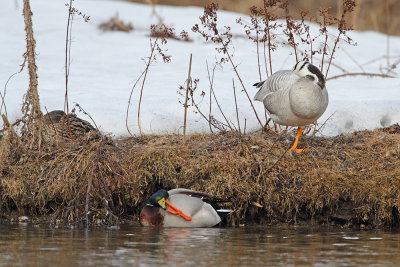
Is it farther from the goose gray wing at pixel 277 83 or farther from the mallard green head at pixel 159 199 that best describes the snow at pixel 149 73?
the mallard green head at pixel 159 199

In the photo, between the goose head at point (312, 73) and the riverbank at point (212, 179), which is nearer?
the riverbank at point (212, 179)

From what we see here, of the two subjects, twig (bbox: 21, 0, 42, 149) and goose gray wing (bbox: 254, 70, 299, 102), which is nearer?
goose gray wing (bbox: 254, 70, 299, 102)

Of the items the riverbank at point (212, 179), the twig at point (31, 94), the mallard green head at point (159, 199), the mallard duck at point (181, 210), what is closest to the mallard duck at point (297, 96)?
the riverbank at point (212, 179)

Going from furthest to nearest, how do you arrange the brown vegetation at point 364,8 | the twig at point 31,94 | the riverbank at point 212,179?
the brown vegetation at point 364,8
the twig at point 31,94
the riverbank at point 212,179

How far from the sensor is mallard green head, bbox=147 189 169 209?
23.1 feet

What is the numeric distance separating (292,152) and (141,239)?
2018mm

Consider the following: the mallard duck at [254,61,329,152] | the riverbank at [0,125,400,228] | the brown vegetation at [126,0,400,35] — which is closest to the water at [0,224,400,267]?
the riverbank at [0,125,400,228]

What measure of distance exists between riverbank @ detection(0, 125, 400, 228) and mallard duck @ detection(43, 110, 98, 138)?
0.66ft

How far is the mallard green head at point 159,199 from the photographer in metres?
7.04

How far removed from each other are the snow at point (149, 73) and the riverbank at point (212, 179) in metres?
0.87

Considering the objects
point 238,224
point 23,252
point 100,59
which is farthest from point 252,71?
point 23,252

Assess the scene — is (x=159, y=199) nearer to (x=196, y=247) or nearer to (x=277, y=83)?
(x=196, y=247)

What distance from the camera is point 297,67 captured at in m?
7.71

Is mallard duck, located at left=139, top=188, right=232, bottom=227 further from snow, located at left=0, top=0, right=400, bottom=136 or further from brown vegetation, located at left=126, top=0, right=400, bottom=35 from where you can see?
brown vegetation, located at left=126, top=0, right=400, bottom=35
